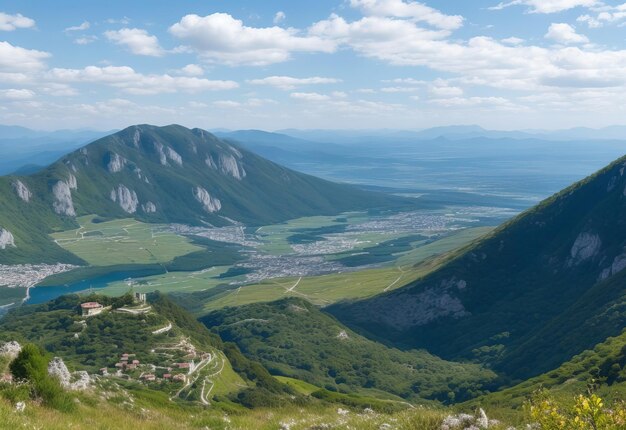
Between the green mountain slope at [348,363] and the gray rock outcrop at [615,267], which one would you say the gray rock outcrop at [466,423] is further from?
the gray rock outcrop at [615,267]

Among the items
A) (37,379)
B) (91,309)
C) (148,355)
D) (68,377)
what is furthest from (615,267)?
(37,379)

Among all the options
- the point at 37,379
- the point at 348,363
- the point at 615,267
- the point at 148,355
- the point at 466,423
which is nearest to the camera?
the point at 466,423

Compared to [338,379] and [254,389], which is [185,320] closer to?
[338,379]

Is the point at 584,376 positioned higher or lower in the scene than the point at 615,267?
lower

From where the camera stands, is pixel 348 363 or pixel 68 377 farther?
pixel 348 363

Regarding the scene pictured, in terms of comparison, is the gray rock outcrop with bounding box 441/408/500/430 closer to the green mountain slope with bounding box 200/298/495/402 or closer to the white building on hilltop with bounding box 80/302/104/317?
the white building on hilltop with bounding box 80/302/104/317

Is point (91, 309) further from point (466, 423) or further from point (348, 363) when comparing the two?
point (466, 423)

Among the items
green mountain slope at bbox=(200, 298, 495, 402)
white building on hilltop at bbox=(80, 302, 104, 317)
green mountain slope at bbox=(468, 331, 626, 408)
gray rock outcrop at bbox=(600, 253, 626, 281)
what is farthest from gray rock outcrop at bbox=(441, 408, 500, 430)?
gray rock outcrop at bbox=(600, 253, 626, 281)

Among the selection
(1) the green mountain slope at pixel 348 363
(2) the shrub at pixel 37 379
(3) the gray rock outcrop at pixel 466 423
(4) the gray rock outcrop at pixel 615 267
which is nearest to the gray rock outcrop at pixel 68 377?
(2) the shrub at pixel 37 379

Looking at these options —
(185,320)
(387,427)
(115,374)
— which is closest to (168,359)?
(115,374)
